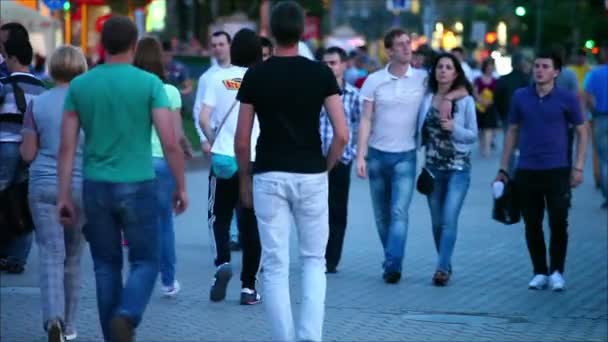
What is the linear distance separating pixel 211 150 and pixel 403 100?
1.83 metres

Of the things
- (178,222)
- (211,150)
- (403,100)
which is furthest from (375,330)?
(178,222)

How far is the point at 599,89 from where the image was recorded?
17.7 meters

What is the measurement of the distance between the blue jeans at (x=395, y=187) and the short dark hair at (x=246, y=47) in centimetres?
172

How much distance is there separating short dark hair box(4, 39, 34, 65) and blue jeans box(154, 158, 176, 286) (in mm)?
1207

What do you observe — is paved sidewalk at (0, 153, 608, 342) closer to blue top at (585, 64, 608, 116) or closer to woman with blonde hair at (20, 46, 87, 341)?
woman with blonde hair at (20, 46, 87, 341)

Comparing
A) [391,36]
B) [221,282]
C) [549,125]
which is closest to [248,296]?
[221,282]

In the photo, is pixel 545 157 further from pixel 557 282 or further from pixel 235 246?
pixel 235 246

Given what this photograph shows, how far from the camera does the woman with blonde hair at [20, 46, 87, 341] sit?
8102mm

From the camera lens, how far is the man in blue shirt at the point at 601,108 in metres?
17.7

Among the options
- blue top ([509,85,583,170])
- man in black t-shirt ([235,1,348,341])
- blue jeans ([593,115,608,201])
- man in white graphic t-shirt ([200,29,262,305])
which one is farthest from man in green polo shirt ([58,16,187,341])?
blue jeans ([593,115,608,201])

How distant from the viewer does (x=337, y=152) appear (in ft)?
24.9

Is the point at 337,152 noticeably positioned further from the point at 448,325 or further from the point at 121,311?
the point at 448,325

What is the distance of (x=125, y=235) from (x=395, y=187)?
4.55 meters

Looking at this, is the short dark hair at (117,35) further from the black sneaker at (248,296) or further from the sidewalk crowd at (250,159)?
the black sneaker at (248,296)
